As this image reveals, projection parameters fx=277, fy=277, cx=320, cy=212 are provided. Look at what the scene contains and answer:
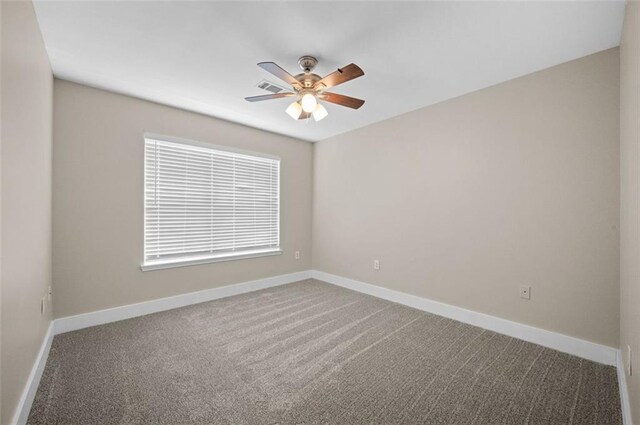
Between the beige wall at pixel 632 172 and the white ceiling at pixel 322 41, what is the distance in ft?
1.02

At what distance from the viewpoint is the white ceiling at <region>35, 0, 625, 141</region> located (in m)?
1.75

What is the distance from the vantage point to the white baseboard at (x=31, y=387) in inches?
57.9

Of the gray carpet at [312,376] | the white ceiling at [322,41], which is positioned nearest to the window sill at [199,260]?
the gray carpet at [312,376]

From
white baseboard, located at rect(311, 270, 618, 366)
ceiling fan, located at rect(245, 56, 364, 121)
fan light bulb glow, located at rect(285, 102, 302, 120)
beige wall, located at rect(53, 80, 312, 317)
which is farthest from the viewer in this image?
beige wall, located at rect(53, 80, 312, 317)

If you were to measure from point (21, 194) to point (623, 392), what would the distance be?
12.6 ft

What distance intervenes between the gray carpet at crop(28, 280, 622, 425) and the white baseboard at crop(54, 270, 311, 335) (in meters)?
0.12

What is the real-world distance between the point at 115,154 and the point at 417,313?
12.4 feet

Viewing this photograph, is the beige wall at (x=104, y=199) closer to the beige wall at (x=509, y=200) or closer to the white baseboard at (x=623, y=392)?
the beige wall at (x=509, y=200)

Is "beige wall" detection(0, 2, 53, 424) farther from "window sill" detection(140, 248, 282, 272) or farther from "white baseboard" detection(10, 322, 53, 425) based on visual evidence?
"window sill" detection(140, 248, 282, 272)

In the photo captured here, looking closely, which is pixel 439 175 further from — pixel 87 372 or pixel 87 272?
pixel 87 272

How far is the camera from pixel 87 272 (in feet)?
9.18

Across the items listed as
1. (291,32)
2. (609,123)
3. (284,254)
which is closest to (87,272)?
(284,254)

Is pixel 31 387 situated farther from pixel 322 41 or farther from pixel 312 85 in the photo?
pixel 322 41

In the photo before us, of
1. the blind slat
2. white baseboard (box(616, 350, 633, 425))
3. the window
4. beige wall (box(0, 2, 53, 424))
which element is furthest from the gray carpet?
the blind slat
